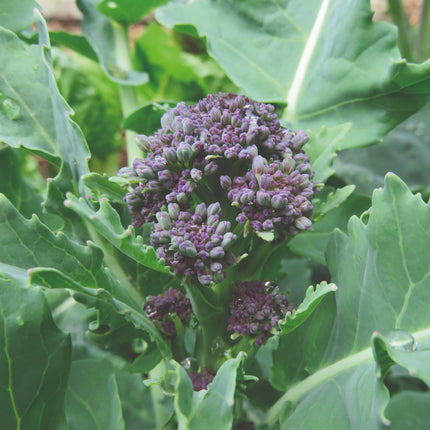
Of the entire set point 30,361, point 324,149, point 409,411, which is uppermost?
point 324,149

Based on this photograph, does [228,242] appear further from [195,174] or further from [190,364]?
[190,364]

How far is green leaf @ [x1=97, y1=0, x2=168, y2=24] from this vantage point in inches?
37.5

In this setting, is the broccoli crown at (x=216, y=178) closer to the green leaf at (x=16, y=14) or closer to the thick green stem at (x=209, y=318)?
the thick green stem at (x=209, y=318)

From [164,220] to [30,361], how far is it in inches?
9.1

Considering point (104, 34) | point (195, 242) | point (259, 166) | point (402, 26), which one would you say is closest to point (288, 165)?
point (259, 166)

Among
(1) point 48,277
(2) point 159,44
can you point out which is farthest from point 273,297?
(2) point 159,44

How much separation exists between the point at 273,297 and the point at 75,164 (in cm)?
30

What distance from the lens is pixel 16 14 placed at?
2.61ft

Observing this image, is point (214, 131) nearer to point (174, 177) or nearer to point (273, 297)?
point (174, 177)

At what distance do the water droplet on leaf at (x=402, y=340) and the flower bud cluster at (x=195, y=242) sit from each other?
0.58 ft

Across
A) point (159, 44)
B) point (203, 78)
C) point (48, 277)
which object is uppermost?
point (48, 277)

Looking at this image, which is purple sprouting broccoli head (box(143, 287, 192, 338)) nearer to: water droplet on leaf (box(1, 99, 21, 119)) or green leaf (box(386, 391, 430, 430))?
water droplet on leaf (box(1, 99, 21, 119))

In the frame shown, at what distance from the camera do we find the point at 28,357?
555 millimetres

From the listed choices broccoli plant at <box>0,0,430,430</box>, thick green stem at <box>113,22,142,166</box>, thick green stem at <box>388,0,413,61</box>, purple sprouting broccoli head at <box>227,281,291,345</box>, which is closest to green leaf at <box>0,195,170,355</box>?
broccoli plant at <box>0,0,430,430</box>
